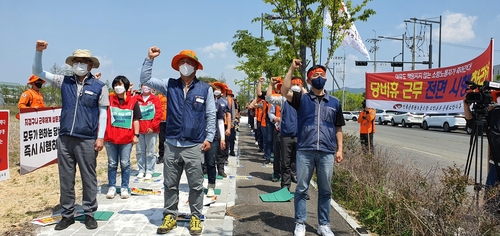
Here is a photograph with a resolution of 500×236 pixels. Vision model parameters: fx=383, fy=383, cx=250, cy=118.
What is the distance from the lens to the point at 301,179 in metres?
4.46

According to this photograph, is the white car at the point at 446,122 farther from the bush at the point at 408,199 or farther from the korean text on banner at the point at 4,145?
the korean text on banner at the point at 4,145

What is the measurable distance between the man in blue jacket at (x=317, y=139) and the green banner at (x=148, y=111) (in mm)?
4030

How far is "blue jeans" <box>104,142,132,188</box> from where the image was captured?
6.18 m

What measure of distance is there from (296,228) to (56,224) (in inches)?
113

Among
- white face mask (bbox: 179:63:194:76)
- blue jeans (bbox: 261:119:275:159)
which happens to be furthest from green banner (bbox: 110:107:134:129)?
blue jeans (bbox: 261:119:275:159)

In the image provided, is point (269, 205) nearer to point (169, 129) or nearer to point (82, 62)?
point (169, 129)

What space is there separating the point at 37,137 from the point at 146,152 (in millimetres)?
2188

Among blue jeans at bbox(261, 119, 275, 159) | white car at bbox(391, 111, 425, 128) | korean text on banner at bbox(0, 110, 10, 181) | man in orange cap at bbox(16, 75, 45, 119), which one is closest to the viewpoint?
korean text on banner at bbox(0, 110, 10, 181)

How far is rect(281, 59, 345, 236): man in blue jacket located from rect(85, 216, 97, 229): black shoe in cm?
238

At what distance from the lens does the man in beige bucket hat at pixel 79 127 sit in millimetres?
4508

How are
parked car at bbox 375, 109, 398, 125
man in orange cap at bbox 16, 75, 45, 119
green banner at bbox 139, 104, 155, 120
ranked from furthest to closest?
parked car at bbox 375, 109, 398, 125, man in orange cap at bbox 16, 75, 45, 119, green banner at bbox 139, 104, 155, 120

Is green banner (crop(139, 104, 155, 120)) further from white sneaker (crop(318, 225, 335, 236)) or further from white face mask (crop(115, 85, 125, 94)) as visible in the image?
white sneaker (crop(318, 225, 335, 236))

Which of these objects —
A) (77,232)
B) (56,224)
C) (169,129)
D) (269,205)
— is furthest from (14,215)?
(269,205)

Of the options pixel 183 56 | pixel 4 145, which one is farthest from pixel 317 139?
pixel 4 145
